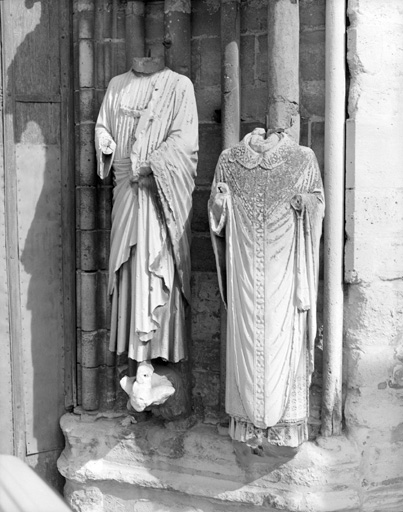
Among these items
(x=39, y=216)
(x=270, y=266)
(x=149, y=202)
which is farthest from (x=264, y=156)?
(x=39, y=216)

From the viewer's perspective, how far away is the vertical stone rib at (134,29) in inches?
171

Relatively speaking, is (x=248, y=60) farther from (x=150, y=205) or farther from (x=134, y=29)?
(x=150, y=205)

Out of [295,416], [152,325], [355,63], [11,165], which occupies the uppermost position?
[355,63]

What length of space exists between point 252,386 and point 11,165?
6.00 feet

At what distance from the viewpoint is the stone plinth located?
4.05 metres

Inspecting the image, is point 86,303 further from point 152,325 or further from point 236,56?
point 236,56

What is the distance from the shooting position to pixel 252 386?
381 centimetres

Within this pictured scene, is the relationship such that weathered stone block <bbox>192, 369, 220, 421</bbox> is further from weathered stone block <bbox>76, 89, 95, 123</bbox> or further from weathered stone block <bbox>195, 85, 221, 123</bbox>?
weathered stone block <bbox>76, 89, 95, 123</bbox>

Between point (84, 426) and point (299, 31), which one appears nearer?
point (299, 31)

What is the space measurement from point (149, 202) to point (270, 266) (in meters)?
0.69

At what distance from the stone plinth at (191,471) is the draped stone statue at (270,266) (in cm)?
34

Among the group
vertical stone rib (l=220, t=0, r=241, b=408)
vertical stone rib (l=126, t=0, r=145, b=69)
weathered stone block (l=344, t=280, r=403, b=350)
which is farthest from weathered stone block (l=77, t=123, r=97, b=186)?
weathered stone block (l=344, t=280, r=403, b=350)

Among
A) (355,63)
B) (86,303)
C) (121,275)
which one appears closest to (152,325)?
(121,275)

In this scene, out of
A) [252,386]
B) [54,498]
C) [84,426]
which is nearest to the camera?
[54,498]
